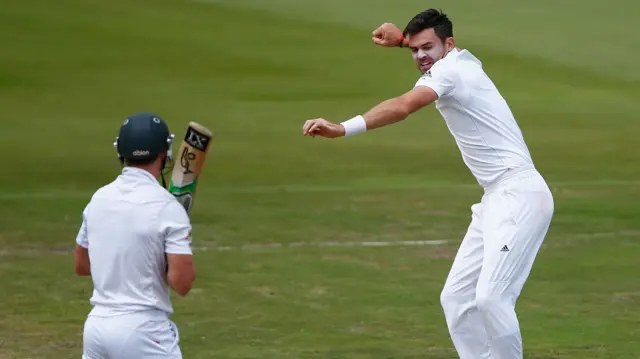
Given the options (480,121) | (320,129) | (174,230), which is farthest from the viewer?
(480,121)

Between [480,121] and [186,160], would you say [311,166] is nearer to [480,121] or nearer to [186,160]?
[480,121]

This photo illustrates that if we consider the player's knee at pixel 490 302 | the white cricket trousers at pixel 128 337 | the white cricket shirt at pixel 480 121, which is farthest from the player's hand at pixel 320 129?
the white cricket trousers at pixel 128 337

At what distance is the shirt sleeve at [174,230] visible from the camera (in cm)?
566

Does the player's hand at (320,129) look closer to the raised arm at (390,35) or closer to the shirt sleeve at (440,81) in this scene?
the shirt sleeve at (440,81)

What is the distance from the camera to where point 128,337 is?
5.72 meters

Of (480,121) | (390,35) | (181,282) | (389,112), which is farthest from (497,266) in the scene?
(181,282)

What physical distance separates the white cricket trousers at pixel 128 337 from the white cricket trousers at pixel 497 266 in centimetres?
247

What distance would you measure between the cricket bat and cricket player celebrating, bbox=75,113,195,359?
30 cm

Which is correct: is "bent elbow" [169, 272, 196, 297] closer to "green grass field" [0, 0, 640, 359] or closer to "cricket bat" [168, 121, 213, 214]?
"cricket bat" [168, 121, 213, 214]

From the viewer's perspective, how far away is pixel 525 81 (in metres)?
24.5

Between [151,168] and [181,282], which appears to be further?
[151,168]

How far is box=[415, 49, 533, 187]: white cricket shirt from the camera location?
7.88 m

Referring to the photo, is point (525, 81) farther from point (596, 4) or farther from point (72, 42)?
point (72, 42)

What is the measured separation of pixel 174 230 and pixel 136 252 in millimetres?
204
